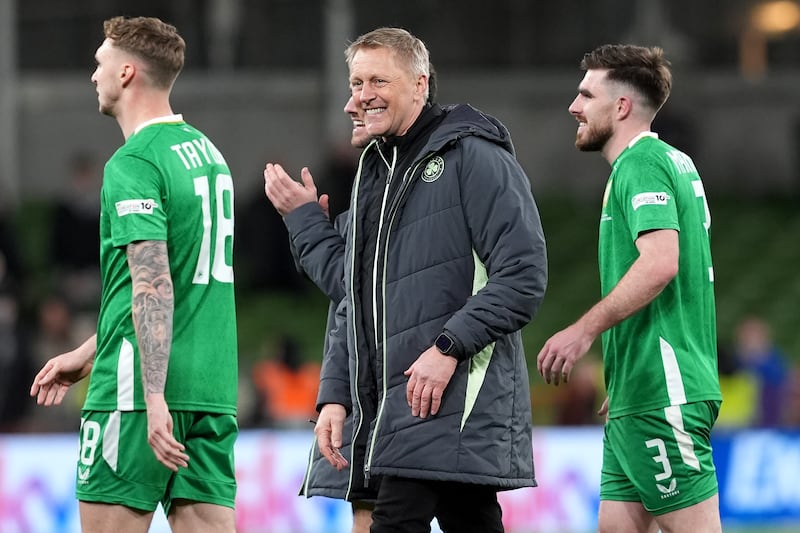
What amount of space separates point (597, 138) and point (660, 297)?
61cm

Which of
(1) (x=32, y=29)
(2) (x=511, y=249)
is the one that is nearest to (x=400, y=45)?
(2) (x=511, y=249)

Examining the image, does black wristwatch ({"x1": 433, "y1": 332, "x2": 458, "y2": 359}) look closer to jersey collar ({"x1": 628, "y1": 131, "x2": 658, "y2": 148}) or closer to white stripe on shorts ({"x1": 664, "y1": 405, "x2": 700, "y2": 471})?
white stripe on shorts ({"x1": 664, "y1": 405, "x2": 700, "y2": 471})

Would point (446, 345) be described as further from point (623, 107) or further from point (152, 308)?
point (623, 107)

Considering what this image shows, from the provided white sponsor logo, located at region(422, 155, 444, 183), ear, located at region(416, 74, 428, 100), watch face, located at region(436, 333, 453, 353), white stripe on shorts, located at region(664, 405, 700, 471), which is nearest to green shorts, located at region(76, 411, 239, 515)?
watch face, located at region(436, 333, 453, 353)

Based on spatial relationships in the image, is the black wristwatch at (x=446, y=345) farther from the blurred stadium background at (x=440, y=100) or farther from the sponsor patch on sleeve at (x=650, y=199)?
the blurred stadium background at (x=440, y=100)

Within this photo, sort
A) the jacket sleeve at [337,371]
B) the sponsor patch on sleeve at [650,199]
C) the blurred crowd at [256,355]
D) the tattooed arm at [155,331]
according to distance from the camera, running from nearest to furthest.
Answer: the tattooed arm at [155,331] → the jacket sleeve at [337,371] → the sponsor patch on sleeve at [650,199] → the blurred crowd at [256,355]

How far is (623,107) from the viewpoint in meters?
5.14

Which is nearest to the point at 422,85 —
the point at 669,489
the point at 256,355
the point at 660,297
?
the point at 660,297

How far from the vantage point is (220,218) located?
4812 millimetres

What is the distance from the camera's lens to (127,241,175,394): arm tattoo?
4492 millimetres

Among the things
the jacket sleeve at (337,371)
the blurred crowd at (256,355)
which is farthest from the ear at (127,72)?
the blurred crowd at (256,355)

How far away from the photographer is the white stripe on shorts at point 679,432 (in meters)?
4.90

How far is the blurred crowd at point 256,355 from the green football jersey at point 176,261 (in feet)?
20.9

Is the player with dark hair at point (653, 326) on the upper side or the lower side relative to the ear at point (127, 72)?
lower
